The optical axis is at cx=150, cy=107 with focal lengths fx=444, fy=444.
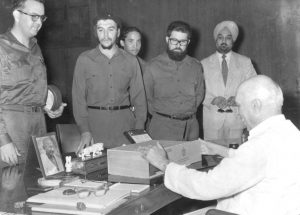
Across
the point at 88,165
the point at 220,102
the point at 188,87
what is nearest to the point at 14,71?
the point at 88,165

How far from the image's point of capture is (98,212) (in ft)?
5.74

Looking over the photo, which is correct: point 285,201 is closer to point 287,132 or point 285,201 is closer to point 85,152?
point 287,132

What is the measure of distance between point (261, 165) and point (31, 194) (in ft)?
3.49

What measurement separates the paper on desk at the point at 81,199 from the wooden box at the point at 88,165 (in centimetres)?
43

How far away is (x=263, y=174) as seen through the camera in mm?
1851

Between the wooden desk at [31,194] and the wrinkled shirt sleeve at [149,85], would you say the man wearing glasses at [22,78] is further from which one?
the wrinkled shirt sleeve at [149,85]

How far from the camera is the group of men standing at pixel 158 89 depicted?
400cm

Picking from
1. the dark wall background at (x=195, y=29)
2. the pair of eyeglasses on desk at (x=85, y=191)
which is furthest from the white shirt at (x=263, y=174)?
the dark wall background at (x=195, y=29)

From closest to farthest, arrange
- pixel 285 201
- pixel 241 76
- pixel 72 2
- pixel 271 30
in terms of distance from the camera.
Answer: pixel 285 201 → pixel 241 76 → pixel 271 30 → pixel 72 2

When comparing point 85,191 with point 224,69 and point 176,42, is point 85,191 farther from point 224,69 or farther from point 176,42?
point 224,69

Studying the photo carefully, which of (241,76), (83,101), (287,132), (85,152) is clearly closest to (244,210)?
(287,132)

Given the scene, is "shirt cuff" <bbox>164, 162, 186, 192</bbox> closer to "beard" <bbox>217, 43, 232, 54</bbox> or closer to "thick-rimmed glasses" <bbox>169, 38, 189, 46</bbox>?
"thick-rimmed glasses" <bbox>169, 38, 189, 46</bbox>

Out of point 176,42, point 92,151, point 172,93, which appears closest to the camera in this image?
point 92,151

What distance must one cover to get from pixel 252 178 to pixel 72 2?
224 inches
